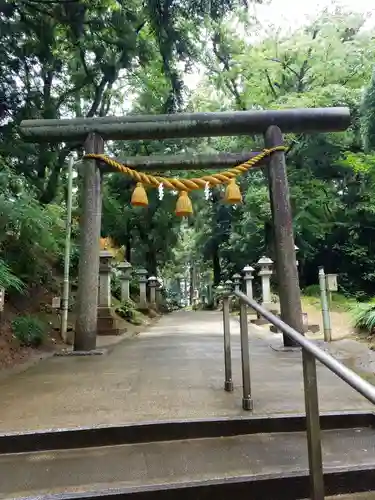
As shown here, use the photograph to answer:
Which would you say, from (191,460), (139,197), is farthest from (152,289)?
(191,460)

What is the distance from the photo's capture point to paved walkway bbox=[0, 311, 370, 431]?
2787 millimetres

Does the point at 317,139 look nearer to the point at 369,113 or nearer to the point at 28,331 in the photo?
the point at 369,113

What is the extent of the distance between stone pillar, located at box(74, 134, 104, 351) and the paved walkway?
1.44 feet

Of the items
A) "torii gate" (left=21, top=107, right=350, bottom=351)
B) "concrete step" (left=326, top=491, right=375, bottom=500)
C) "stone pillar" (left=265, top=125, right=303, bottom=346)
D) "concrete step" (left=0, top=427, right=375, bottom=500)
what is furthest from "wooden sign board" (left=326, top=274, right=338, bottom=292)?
"concrete step" (left=326, top=491, right=375, bottom=500)

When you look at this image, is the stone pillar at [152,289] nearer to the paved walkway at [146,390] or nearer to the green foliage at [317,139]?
the green foliage at [317,139]

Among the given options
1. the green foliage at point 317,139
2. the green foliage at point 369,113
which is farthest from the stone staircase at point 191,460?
the green foliage at point 317,139

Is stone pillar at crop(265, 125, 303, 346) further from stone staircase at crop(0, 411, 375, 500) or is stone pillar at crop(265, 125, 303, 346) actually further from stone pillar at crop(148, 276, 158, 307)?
stone pillar at crop(148, 276, 158, 307)

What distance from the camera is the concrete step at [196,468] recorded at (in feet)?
6.17

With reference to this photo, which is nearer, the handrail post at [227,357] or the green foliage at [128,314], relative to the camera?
the handrail post at [227,357]

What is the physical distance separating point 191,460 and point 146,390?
4.52 ft

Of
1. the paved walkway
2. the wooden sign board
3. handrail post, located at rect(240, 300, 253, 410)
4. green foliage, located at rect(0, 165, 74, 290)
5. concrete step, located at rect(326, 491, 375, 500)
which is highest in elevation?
green foliage, located at rect(0, 165, 74, 290)

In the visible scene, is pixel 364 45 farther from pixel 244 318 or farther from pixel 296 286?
pixel 244 318

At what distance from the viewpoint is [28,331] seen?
654 cm

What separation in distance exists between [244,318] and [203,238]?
20460mm
